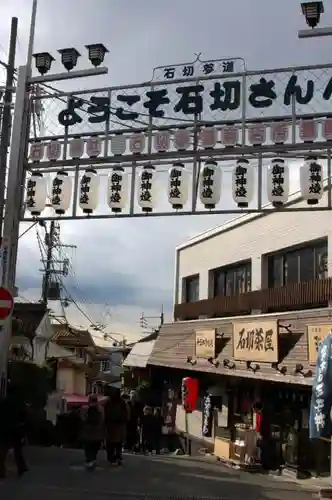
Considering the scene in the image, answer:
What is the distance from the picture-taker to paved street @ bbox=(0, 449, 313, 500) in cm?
997

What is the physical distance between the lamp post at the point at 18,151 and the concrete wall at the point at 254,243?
688 cm

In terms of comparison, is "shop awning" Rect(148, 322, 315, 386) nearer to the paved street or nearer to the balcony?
the balcony

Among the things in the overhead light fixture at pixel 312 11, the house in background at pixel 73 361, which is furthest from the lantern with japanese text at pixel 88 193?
the house in background at pixel 73 361

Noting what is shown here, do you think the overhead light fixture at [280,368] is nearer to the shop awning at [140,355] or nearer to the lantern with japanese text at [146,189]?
the lantern with japanese text at [146,189]

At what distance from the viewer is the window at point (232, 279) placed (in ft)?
72.3

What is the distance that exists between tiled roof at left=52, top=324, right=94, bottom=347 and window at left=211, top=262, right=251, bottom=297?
2960 centimetres

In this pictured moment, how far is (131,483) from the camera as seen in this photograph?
36.1ft

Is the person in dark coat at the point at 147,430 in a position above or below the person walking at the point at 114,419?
below

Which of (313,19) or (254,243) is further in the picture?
(254,243)

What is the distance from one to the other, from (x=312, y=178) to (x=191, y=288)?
15333 mm

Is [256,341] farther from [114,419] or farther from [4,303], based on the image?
[4,303]

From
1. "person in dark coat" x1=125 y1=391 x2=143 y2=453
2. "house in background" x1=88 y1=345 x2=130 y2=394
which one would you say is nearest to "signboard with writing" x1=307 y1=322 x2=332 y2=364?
"person in dark coat" x1=125 y1=391 x2=143 y2=453

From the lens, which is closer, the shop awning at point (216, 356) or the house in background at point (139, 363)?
the shop awning at point (216, 356)

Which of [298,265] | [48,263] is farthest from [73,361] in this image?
[298,265]
